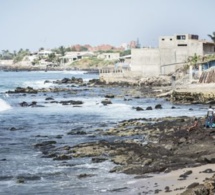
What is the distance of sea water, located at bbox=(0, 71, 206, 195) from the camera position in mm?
17812

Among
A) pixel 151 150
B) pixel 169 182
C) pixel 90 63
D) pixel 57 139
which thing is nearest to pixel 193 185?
pixel 169 182

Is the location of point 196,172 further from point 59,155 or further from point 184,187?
point 59,155

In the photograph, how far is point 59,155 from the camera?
23.1 meters

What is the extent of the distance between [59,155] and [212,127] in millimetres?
7448

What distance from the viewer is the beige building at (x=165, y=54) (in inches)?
2982

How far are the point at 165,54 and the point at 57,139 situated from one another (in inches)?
1932

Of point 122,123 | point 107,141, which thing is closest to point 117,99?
point 122,123

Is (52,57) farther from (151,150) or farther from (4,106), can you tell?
(151,150)

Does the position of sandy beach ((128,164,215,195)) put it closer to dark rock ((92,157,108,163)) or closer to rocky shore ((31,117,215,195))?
rocky shore ((31,117,215,195))

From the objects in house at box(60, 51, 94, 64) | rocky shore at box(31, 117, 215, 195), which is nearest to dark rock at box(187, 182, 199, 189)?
rocky shore at box(31, 117, 215, 195)

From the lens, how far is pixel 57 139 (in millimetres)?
28484

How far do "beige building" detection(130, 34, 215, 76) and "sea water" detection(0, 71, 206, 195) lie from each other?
18614 mm

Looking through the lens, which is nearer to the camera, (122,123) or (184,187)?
(184,187)

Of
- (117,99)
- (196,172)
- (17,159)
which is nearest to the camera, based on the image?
(196,172)
